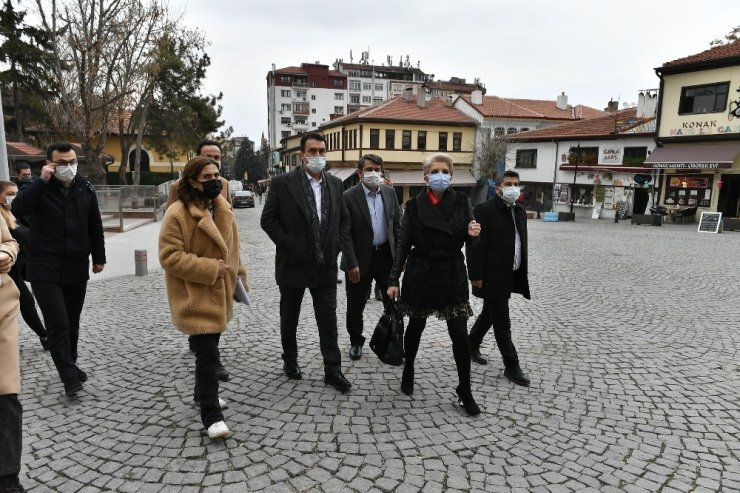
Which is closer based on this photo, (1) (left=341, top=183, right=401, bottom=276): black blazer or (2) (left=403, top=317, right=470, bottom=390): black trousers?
(2) (left=403, top=317, right=470, bottom=390): black trousers

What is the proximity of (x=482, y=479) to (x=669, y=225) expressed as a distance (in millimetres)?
24498

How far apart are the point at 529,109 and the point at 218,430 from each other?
1797 inches

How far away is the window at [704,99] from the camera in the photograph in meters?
23.8

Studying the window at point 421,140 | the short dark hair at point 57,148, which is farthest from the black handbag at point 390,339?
the window at point 421,140

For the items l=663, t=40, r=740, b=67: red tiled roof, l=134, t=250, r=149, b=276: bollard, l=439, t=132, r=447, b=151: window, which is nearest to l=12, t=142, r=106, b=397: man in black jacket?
l=134, t=250, r=149, b=276: bollard

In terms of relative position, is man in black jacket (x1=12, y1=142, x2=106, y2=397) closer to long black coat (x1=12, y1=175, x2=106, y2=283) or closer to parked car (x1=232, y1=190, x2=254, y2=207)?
long black coat (x1=12, y1=175, x2=106, y2=283)

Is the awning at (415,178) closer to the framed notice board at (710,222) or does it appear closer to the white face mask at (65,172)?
the framed notice board at (710,222)

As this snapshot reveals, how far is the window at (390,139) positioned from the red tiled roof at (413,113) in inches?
44.9

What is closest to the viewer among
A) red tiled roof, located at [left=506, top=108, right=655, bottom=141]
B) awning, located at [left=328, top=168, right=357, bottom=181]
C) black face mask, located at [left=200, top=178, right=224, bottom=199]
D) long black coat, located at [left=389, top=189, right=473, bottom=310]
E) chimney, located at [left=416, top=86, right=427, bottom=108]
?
black face mask, located at [left=200, top=178, right=224, bottom=199]

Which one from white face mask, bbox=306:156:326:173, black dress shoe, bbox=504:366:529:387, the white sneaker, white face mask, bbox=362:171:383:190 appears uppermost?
white face mask, bbox=306:156:326:173

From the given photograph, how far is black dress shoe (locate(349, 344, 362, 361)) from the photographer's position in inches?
197

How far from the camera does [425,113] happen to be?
41.5m

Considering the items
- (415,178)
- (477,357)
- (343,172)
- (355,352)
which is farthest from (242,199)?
(477,357)

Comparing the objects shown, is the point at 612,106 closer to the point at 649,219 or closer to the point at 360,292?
the point at 649,219
